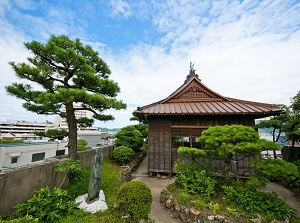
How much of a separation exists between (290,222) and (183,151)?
3.61 m

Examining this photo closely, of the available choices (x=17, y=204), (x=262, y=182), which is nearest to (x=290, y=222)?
(x=262, y=182)

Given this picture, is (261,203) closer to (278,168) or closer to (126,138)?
(278,168)

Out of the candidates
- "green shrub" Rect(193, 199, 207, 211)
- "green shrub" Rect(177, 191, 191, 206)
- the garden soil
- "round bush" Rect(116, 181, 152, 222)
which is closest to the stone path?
the garden soil

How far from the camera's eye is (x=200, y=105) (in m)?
9.12

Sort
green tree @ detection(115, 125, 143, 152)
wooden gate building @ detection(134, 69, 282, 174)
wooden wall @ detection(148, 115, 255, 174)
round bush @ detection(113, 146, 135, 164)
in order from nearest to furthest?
wooden gate building @ detection(134, 69, 282, 174)
wooden wall @ detection(148, 115, 255, 174)
round bush @ detection(113, 146, 135, 164)
green tree @ detection(115, 125, 143, 152)

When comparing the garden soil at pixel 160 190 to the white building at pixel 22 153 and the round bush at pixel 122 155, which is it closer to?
the round bush at pixel 122 155

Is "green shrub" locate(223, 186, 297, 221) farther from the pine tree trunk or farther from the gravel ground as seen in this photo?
the pine tree trunk

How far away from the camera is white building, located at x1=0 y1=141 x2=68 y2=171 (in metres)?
13.3

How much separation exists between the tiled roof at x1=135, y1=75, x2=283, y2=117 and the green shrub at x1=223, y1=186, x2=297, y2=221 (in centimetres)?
393

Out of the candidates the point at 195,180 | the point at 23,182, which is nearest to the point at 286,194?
→ the point at 195,180

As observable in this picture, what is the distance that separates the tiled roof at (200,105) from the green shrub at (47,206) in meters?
5.10

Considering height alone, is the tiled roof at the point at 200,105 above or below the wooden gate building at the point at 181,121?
above

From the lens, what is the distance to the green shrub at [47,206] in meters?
3.89

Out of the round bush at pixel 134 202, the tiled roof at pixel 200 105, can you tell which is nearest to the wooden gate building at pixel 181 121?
the tiled roof at pixel 200 105
